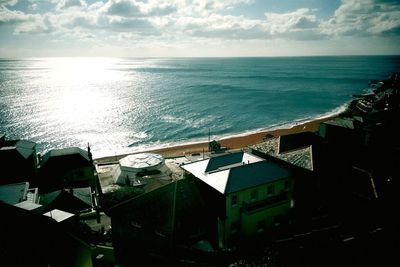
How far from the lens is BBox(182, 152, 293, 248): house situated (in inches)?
1101

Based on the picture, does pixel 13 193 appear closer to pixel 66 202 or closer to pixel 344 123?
pixel 66 202

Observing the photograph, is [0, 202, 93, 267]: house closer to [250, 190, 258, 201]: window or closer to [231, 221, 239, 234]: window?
[231, 221, 239, 234]: window

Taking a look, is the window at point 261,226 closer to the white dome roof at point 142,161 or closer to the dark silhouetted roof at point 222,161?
the dark silhouetted roof at point 222,161

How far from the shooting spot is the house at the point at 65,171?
1850 inches

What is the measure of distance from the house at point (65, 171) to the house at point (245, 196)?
2468cm

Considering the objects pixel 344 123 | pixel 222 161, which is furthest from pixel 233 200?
pixel 344 123

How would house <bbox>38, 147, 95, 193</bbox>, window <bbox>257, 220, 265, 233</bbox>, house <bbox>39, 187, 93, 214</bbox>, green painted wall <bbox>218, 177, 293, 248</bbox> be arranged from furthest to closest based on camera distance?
1. house <bbox>38, 147, 95, 193</bbox>
2. house <bbox>39, 187, 93, 214</bbox>
3. window <bbox>257, 220, 265, 233</bbox>
4. green painted wall <bbox>218, 177, 293, 248</bbox>

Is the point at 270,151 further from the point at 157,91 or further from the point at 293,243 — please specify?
the point at 157,91

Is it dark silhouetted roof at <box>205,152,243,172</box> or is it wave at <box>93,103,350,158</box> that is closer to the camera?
dark silhouetted roof at <box>205,152,243,172</box>

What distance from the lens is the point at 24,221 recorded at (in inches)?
697

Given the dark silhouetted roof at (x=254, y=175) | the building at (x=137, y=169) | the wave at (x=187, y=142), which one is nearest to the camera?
the dark silhouetted roof at (x=254, y=175)

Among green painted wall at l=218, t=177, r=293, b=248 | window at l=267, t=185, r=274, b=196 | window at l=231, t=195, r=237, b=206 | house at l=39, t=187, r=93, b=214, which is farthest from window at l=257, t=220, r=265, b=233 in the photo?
house at l=39, t=187, r=93, b=214

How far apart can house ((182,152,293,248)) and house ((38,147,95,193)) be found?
2468 cm

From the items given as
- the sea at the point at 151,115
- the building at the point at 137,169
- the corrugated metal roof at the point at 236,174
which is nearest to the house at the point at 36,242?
the corrugated metal roof at the point at 236,174
